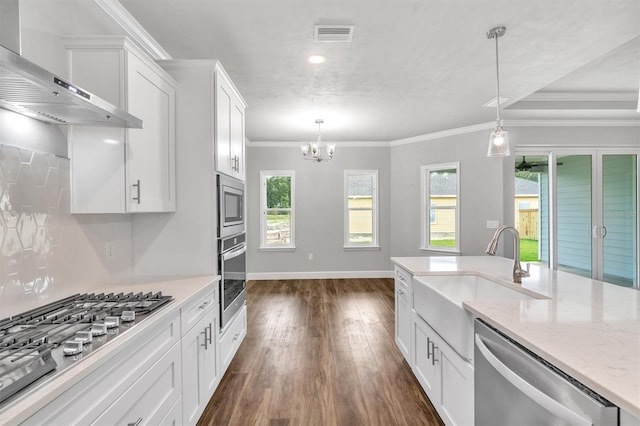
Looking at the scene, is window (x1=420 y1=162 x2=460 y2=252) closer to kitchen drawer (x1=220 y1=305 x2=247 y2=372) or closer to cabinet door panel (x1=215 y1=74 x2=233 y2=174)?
kitchen drawer (x1=220 y1=305 x2=247 y2=372)

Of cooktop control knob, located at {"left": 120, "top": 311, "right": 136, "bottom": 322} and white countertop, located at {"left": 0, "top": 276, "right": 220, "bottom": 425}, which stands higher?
cooktop control knob, located at {"left": 120, "top": 311, "right": 136, "bottom": 322}

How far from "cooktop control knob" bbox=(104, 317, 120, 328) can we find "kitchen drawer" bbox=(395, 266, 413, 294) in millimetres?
1976

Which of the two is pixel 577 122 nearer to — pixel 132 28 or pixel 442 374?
pixel 442 374

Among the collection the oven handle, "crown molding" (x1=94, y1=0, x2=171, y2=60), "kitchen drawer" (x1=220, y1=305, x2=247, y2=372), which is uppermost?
"crown molding" (x1=94, y1=0, x2=171, y2=60)

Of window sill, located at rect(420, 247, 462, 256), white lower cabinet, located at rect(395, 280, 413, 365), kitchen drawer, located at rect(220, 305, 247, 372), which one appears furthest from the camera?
window sill, located at rect(420, 247, 462, 256)

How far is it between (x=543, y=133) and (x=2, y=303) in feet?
20.7

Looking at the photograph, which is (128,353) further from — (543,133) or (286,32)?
(543,133)

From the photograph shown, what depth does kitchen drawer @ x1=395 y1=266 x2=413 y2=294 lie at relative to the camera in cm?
252

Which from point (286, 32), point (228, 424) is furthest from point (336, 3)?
point (228, 424)

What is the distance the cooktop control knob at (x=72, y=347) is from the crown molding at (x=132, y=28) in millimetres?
1922

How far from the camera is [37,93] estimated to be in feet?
3.92

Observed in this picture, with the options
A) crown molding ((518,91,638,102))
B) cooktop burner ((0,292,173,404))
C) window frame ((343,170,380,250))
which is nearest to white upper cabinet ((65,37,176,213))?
cooktop burner ((0,292,173,404))

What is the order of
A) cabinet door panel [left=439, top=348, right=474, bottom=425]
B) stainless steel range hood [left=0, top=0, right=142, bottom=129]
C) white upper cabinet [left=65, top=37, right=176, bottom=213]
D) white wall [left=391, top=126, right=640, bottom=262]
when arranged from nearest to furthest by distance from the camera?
stainless steel range hood [left=0, top=0, right=142, bottom=129]
cabinet door panel [left=439, top=348, right=474, bottom=425]
white upper cabinet [left=65, top=37, right=176, bottom=213]
white wall [left=391, top=126, right=640, bottom=262]

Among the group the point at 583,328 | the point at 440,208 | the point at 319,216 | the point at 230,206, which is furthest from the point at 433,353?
the point at 319,216
